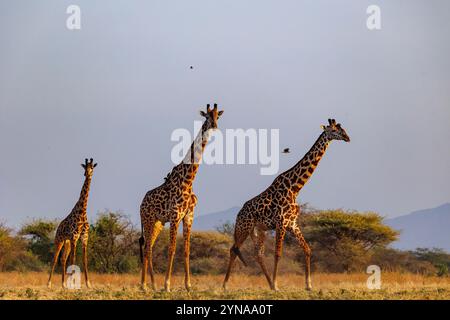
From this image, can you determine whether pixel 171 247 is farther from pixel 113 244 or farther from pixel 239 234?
pixel 113 244

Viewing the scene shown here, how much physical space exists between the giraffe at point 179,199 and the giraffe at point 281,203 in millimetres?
1325

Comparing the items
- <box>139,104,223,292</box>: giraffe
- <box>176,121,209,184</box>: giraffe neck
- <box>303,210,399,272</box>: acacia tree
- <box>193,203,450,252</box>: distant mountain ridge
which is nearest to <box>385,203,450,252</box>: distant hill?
<box>193,203,450,252</box>: distant mountain ridge

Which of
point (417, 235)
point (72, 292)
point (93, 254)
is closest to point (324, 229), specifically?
point (93, 254)

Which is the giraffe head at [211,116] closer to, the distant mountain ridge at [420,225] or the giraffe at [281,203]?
the giraffe at [281,203]

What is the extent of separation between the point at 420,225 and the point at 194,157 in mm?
162701

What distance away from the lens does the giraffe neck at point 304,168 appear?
1827 cm

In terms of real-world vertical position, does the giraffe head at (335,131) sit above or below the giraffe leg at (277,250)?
above

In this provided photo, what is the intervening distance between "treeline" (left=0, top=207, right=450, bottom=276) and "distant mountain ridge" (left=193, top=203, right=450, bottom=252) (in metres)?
121

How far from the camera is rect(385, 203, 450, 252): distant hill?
6299 inches

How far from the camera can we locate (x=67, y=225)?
65.7 feet

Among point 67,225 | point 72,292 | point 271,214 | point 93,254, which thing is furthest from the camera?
point 93,254

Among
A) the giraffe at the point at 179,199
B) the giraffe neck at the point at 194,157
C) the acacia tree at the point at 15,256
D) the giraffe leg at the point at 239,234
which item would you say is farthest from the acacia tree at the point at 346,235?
the giraffe neck at the point at 194,157
